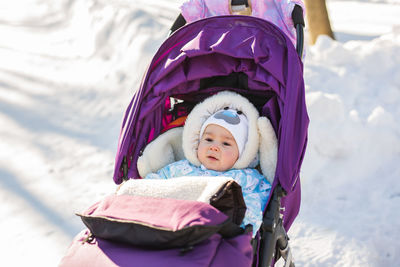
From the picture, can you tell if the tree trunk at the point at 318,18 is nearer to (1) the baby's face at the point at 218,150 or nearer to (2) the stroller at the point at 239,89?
(2) the stroller at the point at 239,89

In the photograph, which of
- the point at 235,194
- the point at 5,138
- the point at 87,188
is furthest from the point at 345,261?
the point at 5,138

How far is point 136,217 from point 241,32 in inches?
47.5

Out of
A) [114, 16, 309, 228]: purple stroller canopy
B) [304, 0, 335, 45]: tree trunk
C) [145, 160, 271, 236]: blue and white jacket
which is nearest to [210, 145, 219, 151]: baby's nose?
[145, 160, 271, 236]: blue and white jacket

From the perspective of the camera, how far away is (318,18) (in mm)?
5875

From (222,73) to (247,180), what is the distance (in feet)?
2.02

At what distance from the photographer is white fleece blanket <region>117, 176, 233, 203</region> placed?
2.17 metres

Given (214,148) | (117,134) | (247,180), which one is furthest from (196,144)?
(117,134)

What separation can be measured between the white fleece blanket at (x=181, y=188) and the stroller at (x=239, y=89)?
0.21 m

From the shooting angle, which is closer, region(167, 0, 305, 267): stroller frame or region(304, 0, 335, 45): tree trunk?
region(167, 0, 305, 267): stroller frame

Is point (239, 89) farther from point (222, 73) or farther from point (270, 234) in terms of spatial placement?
point (270, 234)

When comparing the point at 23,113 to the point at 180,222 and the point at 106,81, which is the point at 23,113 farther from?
the point at 180,222

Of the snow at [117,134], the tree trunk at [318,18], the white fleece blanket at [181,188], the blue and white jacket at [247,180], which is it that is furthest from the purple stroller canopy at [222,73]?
the tree trunk at [318,18]

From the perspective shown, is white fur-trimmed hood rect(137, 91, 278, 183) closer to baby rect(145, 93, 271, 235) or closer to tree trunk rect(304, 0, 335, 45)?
baby rect(145, 93, 271, 235)

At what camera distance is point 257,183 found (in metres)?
2.66
